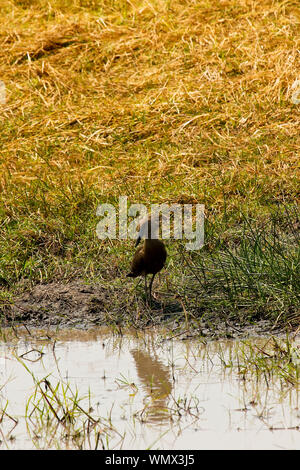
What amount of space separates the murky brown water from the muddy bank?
0.22 meters

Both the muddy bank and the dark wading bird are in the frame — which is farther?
the dark wading bird

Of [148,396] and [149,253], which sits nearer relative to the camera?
[148,396]

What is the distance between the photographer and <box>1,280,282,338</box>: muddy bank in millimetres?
5379

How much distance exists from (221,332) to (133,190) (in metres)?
2.78

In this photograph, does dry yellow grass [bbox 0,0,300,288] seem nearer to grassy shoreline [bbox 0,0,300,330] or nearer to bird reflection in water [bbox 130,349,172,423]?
grassy shoreline [bbox 0,0,300,330]

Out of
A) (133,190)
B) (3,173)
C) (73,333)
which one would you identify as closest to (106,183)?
(133,190)

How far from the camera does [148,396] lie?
4.21m

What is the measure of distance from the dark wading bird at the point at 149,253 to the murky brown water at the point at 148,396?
1.72 feet

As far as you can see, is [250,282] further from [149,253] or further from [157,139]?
[157,139]

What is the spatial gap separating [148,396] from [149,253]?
5.58ft

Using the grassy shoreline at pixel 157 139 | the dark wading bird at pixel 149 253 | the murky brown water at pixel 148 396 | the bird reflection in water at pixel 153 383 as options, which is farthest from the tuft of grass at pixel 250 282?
the bird reflection in water at pixel 153 383

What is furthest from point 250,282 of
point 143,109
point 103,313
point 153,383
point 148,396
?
point 143,109

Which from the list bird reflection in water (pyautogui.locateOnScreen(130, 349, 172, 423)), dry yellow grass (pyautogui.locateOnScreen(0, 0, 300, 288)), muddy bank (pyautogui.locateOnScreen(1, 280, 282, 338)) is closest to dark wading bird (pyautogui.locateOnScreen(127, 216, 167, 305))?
muddy bank (pyautogui.locateOnScreen(1, 280, 282, 338))

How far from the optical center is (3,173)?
27.6ft
